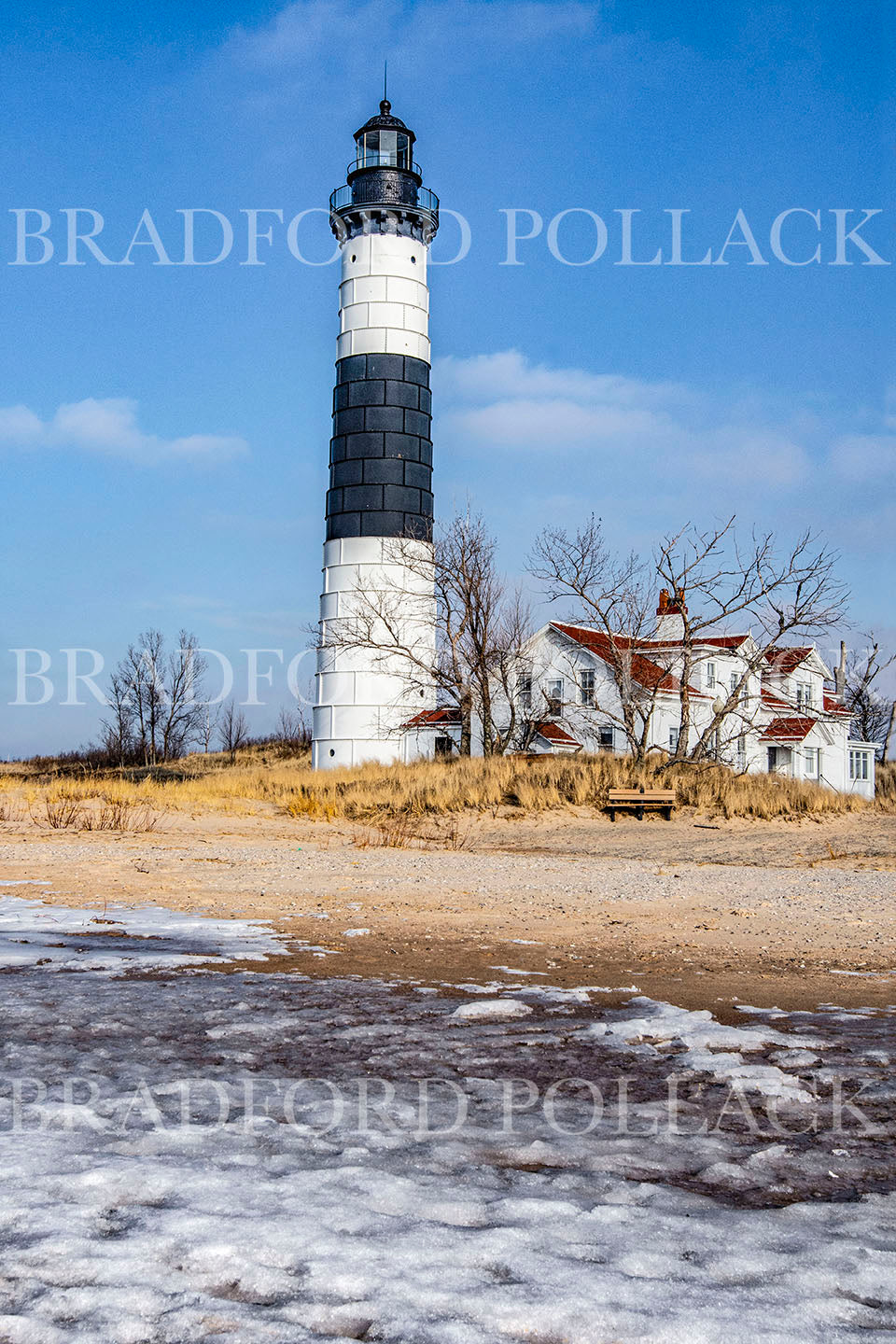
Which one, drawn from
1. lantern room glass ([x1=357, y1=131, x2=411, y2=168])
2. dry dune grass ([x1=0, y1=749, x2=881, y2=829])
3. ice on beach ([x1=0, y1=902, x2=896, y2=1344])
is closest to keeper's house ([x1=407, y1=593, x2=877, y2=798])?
dry dune grass ([x1=0, y1=749, x2=881, y2=829])

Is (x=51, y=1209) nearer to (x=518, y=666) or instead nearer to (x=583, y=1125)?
(x=583, y=1125)

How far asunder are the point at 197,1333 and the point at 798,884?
32.4 feet

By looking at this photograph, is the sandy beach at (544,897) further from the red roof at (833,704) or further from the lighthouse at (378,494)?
the red roof at (833,704)

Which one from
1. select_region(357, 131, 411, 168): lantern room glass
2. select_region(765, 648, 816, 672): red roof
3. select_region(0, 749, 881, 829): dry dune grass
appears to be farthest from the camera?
select_region(765, 648, 816, 672): red roof

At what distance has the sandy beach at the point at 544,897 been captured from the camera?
577 cm

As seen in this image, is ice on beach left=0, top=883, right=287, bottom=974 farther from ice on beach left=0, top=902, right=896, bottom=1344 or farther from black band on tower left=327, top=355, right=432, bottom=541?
black band on tower left=327, top=355, right=432, bottom=541

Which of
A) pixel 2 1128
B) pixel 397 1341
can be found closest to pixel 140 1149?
pixel 2 1128

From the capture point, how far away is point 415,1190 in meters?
2.51

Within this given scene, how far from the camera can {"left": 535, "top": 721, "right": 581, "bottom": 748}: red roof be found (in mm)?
34500

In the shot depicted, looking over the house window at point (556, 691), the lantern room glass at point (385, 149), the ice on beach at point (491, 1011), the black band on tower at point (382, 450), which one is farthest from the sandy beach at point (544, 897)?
the lantern room glass at point (385, 149)

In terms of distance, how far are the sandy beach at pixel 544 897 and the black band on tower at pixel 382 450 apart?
56.5 ft

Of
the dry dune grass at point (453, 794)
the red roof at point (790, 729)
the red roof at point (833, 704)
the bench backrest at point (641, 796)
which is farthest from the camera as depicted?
the red roof at point (833, 704)

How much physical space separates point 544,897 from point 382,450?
83.7 ft

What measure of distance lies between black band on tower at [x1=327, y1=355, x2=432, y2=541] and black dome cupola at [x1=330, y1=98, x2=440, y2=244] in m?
4.65
